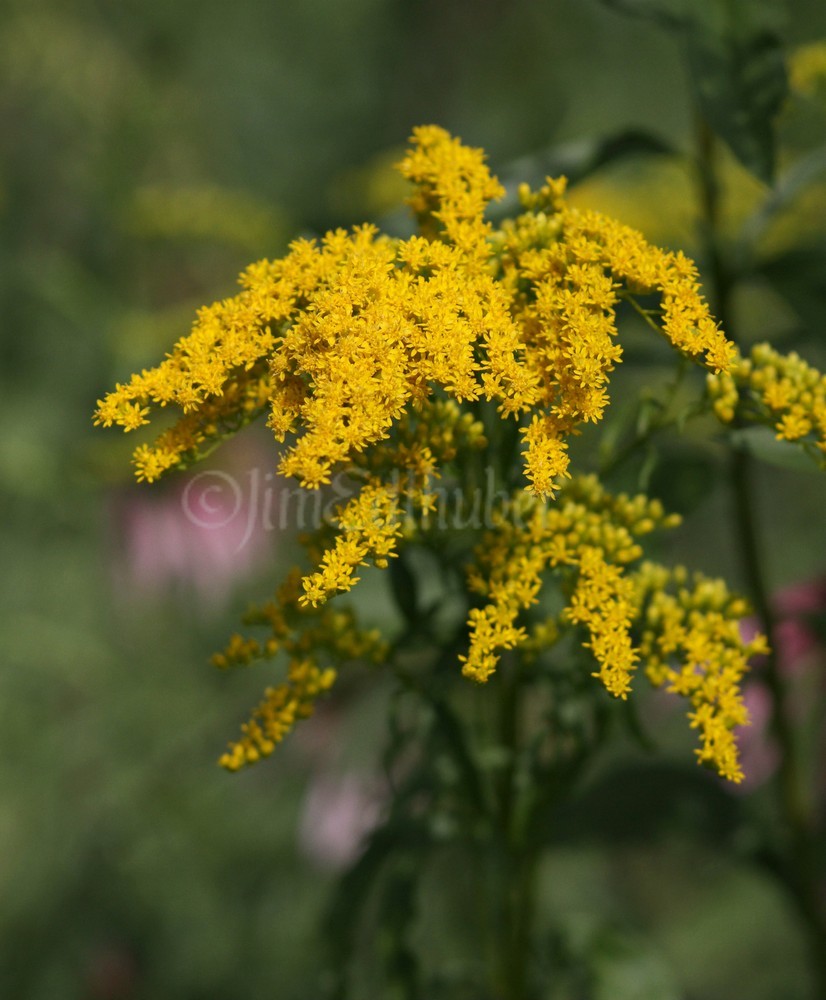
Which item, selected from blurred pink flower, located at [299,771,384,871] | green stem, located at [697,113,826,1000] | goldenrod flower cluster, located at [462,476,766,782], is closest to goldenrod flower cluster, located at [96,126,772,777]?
goldenrod flower cluster, located at [462,476,766,782]

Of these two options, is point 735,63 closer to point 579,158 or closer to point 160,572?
point 579,158

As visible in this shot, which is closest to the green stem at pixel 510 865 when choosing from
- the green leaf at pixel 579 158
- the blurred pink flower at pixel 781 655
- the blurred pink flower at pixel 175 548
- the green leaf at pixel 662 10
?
the blurred pink flower at pixel 781 655

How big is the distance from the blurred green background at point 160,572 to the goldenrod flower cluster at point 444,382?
0.77m

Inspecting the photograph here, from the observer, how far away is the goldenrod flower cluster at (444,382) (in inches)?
28.3

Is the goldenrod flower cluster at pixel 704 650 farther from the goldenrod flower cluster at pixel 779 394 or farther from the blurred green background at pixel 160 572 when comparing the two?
the blurred green background at pixel 160 572

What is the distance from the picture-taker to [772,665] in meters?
1.18

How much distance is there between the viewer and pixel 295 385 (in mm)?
769

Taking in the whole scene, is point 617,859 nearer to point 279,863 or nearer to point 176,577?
point 279,863

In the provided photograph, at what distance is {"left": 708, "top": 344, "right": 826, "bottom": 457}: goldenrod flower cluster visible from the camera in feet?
2.67

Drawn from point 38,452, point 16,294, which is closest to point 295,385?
point 38,452

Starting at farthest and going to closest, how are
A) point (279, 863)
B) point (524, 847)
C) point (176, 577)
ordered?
1. point (176, 577)
2. point (279, 863)
3. point (524, 847)

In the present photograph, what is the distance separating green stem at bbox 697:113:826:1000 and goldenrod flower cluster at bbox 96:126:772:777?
1.14 feet

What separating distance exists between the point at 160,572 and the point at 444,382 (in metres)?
1.93

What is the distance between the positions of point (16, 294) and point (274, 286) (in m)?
2.10
